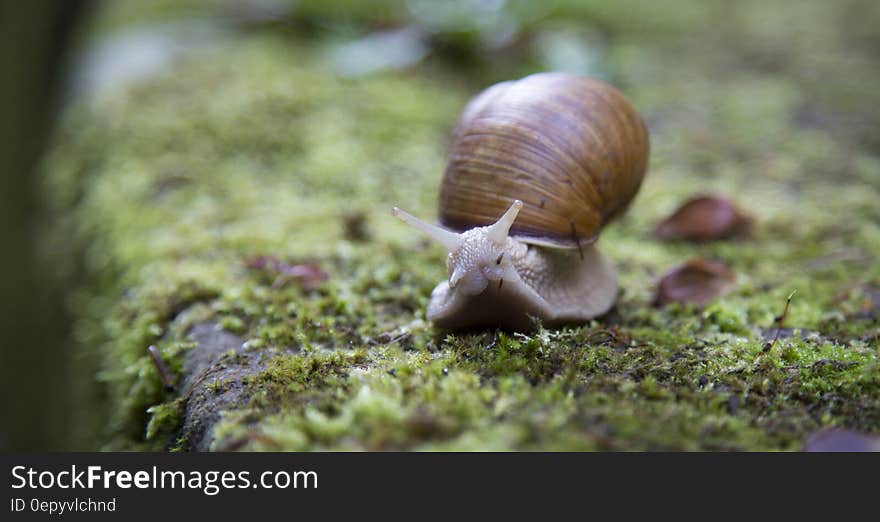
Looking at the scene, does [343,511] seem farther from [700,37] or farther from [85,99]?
[700,37]

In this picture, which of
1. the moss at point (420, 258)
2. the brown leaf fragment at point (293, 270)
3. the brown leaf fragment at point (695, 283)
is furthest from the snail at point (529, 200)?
the brown leaf fragment at point (293, 270)

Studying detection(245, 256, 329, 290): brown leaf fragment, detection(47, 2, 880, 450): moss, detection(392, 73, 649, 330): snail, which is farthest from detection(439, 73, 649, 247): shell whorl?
detection(245, 256, 329, 290): brown leaf fragment

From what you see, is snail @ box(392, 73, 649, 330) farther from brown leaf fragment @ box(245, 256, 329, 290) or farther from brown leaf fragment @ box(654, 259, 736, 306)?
brown leaf fragment @ box(245, 256, 329, 290)

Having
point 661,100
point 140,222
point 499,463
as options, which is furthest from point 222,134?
point 499,463

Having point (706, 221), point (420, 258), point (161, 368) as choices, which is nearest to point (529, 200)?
point (420, 258)

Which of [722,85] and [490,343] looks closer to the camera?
[490,343]

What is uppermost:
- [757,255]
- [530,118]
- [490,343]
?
[530,118]
